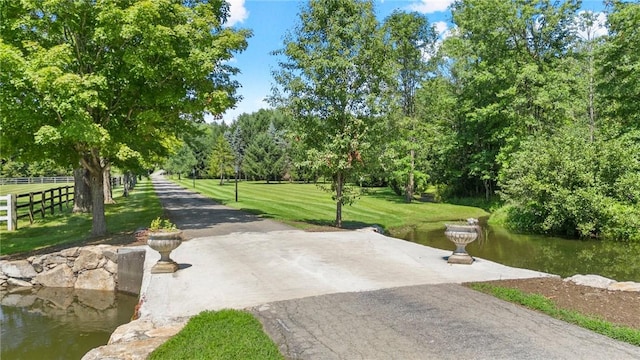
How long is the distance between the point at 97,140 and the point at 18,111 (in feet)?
7.68

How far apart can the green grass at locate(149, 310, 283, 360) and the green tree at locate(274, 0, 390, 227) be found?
407 inches

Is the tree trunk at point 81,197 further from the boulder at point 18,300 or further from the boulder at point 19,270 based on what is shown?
the boulder at point 18,300

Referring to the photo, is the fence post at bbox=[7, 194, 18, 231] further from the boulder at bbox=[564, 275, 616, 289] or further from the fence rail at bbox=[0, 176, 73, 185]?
the fence rail at bbox=[0, 176, 73, 185]

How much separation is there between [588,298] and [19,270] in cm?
1388

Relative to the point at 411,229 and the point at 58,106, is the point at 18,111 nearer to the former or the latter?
the point at 58,106

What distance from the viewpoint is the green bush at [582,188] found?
752 inches

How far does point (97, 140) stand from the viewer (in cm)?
1283

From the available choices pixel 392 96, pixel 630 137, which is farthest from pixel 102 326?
pixel 630 137

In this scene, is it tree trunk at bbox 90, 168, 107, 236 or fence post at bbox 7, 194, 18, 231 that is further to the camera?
fence post at bbox 7, 194, 18, 231

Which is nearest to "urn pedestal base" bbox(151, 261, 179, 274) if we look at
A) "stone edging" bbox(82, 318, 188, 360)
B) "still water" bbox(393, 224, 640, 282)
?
"stone edging" bbox(82, 318, 188, 360)

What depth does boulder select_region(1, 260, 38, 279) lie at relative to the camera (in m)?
12.3

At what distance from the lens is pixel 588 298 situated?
8.03m

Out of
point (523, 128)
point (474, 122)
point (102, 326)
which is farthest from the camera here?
point (474, 122)

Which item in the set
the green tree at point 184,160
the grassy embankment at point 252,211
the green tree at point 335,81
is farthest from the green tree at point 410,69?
the green tree at point 184,160
